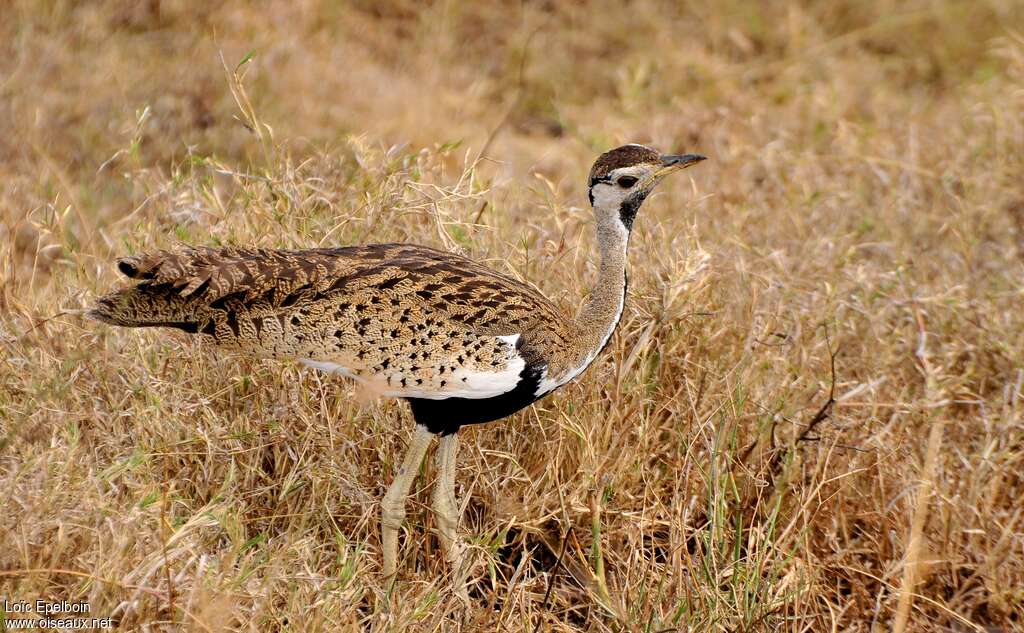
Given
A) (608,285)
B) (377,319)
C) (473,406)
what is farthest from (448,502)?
(608,285)

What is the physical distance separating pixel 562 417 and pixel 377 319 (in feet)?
2.37

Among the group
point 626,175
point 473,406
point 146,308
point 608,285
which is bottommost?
point 473,406

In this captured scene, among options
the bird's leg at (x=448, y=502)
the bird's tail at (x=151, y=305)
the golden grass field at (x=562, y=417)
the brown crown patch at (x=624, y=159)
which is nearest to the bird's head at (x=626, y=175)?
the brown crown patch at (x=624, y=159)

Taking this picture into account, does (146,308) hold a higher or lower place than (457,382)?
higher

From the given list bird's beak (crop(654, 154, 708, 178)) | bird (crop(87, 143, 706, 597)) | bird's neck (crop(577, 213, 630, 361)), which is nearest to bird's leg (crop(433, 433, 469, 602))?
bird (crop(87, 143, 706, 597))

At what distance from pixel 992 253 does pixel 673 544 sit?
244cm

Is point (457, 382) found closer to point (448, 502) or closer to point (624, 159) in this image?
point (448, 502)

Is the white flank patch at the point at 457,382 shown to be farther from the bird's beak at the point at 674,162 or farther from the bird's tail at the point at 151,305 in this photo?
the bird's beak at the point at 674,162

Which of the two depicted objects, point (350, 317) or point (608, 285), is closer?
point (350, 317)

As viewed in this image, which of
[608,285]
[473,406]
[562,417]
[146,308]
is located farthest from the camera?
[562,417]

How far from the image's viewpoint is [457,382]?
122 inches

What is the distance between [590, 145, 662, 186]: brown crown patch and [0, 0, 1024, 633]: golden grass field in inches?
21.4

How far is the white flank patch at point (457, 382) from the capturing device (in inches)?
121

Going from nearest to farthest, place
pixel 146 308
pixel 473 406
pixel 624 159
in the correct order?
pixel 146 308, pixel 473 406, pixel 624 159
